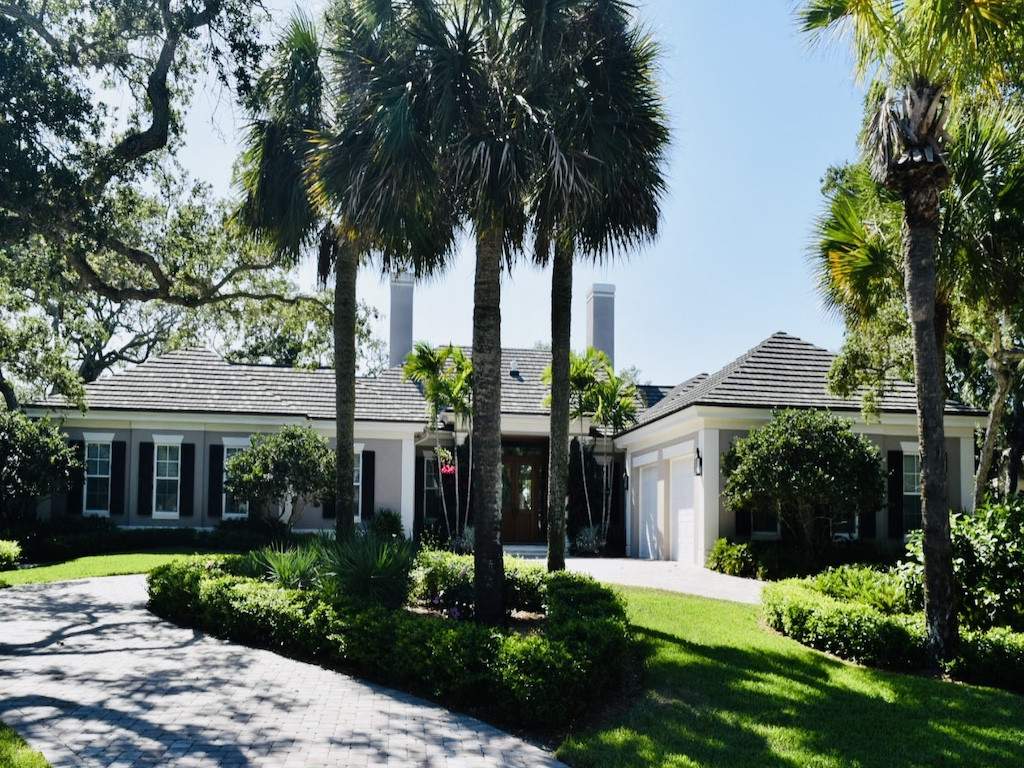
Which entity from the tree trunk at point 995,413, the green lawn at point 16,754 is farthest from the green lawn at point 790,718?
the tree trunk at point 995,413

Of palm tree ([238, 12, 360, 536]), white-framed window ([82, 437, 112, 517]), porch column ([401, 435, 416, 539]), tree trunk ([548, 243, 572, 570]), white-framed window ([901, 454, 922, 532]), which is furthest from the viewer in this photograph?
porch column ([401, 435, 416, 539])

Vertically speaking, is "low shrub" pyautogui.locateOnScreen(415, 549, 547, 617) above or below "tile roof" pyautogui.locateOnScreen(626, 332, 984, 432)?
below

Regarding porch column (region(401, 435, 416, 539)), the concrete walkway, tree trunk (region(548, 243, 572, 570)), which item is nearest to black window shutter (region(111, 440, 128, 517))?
porch column (region(401, 435, 416, 539))

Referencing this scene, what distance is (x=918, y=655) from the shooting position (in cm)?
884

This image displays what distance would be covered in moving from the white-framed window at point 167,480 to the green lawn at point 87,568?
2.93 m

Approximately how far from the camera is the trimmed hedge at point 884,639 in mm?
8250

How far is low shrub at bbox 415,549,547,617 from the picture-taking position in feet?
34.3

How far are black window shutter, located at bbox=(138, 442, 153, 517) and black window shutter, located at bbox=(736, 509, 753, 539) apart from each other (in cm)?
1419

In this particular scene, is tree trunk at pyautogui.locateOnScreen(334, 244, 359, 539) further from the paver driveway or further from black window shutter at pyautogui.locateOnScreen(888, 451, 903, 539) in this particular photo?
black window shutter at pyautogui.locateOnScreen(888, 451, 903, 539)

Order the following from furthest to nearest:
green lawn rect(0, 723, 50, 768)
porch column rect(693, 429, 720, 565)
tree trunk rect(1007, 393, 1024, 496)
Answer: tree trunk rect(1007, 393, 1024, 496)
porch column rect(693, 429, 720, 565)
green lawn rect(0, 723, 50, 768)

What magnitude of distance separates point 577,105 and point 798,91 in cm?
313

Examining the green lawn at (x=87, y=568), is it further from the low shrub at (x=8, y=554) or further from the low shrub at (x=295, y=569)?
the low shrub at (x=295, y=569)

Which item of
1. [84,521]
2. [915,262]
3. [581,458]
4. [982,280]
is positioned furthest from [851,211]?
[84,521]

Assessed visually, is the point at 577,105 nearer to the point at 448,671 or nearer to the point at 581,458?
the point at 448,671
